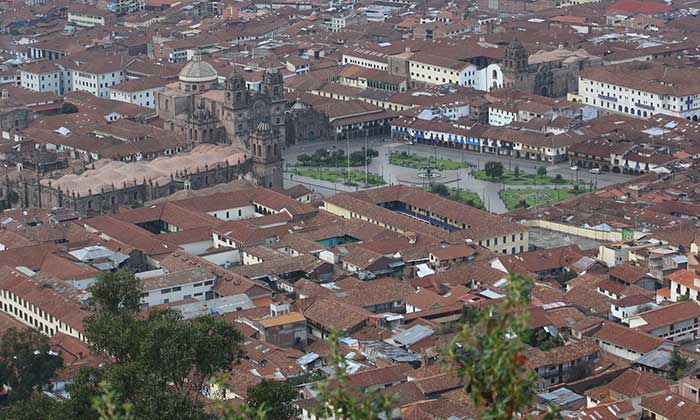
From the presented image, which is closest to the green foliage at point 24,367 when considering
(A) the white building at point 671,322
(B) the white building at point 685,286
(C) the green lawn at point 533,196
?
(A) the white building at point 671,322

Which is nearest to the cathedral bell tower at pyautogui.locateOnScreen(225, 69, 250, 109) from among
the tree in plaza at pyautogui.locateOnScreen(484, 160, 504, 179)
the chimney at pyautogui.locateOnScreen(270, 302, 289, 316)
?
the tree in plaza at pyautogui.locateOnScreen(484, 160, 504, 179)

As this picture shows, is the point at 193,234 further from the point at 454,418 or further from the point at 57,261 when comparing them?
the point at 454,418

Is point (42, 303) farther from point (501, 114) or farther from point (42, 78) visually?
point (42, 78)

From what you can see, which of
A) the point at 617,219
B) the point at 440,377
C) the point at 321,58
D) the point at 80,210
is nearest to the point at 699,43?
the point at 321,58

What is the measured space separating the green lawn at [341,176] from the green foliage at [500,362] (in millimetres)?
33968

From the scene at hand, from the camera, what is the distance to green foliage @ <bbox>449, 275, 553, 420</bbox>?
1158 centimetres

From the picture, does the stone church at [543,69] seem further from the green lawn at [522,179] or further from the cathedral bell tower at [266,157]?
the cathedral bell tower at [266,157]

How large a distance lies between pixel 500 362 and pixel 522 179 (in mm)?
35468

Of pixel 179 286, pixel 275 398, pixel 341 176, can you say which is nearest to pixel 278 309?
pixel 179 286

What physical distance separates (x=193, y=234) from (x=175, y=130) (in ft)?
45.3

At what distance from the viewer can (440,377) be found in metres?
26.8

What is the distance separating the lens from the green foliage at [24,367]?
89.4 ft

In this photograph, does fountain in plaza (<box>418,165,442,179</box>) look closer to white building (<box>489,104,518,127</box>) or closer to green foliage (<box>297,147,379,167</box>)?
green foliage (<box>297,147,379,167</box>)

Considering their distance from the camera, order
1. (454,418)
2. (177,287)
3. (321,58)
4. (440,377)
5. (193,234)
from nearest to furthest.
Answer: (454,418)
(440,377)
(177,287)
(193,234)
(321,58)
